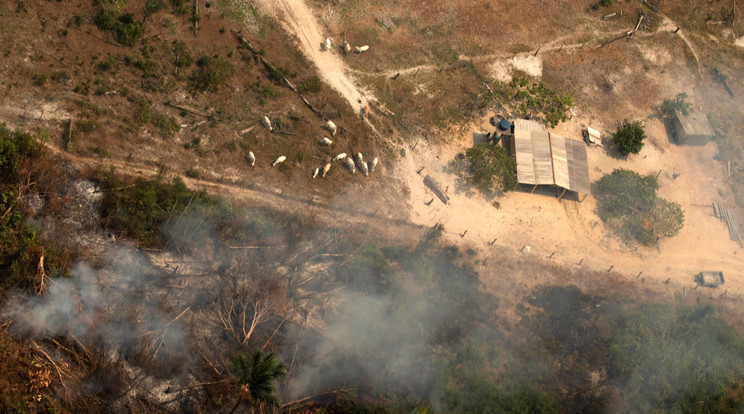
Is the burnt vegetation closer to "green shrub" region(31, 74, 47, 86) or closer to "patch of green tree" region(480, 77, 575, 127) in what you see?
"green shrub" region(31, 74, 47, 86)

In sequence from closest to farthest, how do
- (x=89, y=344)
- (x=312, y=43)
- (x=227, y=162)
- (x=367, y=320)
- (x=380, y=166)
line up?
(x=89, y=344) < (x=367, y=320) < (x=227, y=162) < (x=380, y=166) < (x=312, y=43)

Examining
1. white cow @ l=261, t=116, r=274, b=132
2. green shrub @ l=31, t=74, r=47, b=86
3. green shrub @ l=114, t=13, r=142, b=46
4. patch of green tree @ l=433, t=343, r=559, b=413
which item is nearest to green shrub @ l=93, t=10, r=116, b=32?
green shrub @ l=114, t=13, r=142, b=46

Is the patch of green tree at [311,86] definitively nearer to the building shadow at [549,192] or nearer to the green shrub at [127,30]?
the green shrub at [127,30]

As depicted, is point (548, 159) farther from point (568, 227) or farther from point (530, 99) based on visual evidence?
point (530, 99)

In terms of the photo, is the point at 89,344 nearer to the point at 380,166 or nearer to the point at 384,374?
the point at 384,374

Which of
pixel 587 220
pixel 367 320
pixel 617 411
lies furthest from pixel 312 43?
pixel 617 411

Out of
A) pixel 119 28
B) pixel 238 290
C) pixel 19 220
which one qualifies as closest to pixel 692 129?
pixel 238 290

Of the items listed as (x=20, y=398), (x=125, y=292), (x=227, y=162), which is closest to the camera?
(x=20, y=398)
